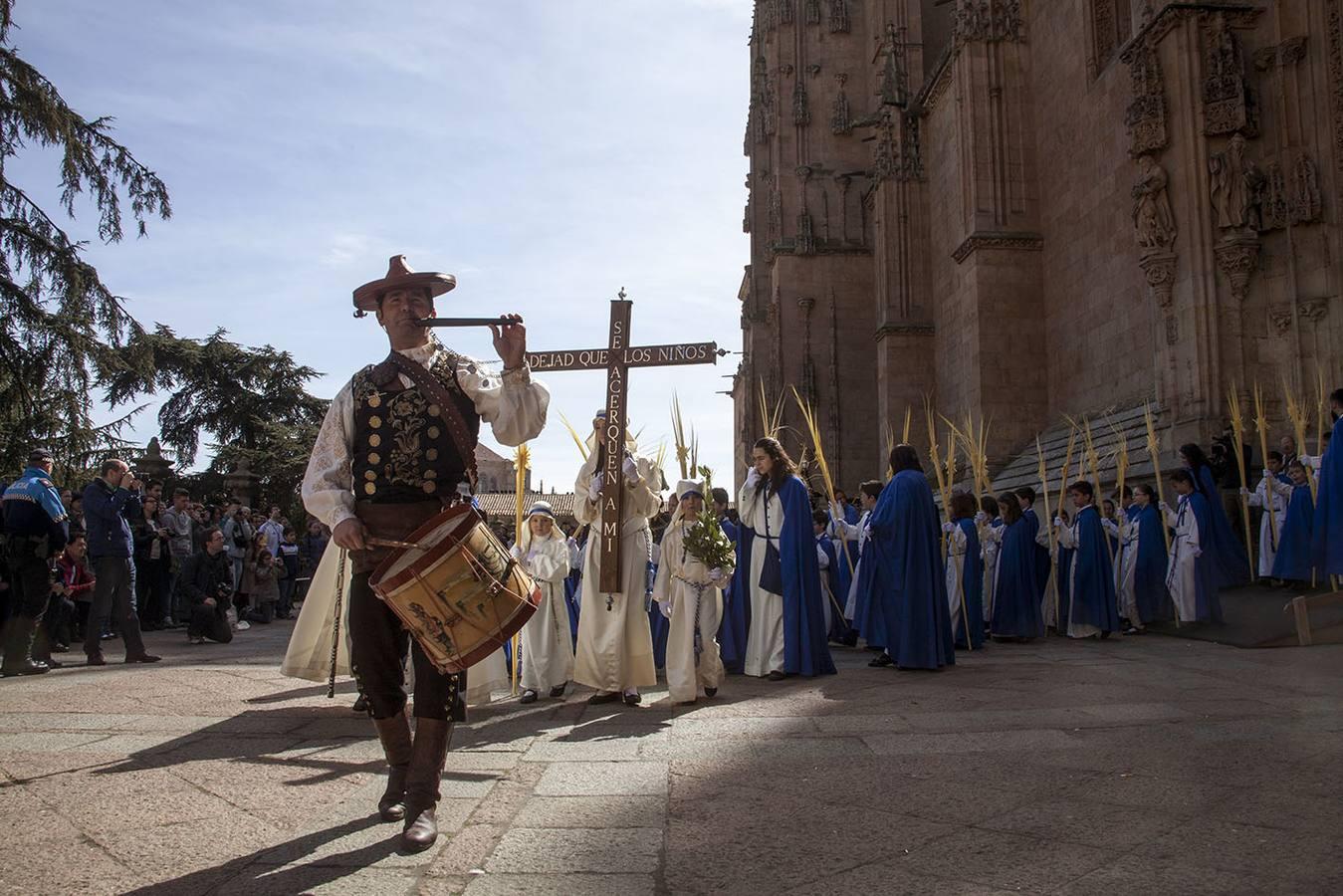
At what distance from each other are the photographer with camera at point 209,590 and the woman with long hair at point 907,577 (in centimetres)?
738

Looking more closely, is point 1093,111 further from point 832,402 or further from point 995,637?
point 832,402

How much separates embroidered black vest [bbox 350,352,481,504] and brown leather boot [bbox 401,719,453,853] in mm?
838

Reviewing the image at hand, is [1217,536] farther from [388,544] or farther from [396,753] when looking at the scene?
[388,544]

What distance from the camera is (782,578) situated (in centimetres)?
860

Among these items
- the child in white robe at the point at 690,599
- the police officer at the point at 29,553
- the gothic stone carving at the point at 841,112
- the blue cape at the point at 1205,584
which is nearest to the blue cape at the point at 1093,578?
the blue cape at the point at 1205,584

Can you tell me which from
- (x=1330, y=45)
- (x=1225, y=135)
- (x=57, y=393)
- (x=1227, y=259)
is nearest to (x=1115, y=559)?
(x=1227, y=259)

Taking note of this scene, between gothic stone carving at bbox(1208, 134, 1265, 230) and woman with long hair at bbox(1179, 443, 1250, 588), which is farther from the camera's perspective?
gothic stone carving at bbox(1208, 134, 1265, 230)

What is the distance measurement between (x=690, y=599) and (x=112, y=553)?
18.0ft

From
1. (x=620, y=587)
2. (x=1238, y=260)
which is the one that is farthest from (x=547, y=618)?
(x=1238, y=260)

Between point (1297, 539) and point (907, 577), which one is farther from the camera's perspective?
point (1297, 539)

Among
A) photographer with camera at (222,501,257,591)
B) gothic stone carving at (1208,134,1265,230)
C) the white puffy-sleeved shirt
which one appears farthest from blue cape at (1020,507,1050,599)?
photographer with camera at (222,501,257,591)

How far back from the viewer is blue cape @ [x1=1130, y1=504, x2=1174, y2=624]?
1198cm

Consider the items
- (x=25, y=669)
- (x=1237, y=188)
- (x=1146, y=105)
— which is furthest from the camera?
(x=1146, y=105)

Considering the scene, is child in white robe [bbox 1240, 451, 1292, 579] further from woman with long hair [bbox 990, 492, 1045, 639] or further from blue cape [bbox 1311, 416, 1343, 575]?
woman with long hair [bbox 990, 492, 1045, 639]
